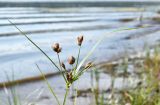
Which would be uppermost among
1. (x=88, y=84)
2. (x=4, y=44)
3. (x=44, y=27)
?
(x=88, y=84)

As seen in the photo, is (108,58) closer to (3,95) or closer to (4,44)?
(4,44)

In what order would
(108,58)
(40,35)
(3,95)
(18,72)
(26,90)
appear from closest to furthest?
(3,95) < (26,90) < (18,72) < (108,58) < (40,35)

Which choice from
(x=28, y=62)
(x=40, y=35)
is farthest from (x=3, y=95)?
(x=40, y=35)

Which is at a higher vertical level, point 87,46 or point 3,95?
point 3,95

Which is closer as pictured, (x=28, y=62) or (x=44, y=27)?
(x=28, y=62)

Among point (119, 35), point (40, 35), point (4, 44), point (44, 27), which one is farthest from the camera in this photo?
point (44, 27)

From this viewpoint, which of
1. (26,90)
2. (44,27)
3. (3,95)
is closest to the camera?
(3,95)

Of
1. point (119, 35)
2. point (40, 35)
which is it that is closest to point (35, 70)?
point (40, 35)

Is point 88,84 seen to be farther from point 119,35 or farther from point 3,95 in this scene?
point 119,35

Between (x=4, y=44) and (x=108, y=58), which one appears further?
(x=4, y=44)
